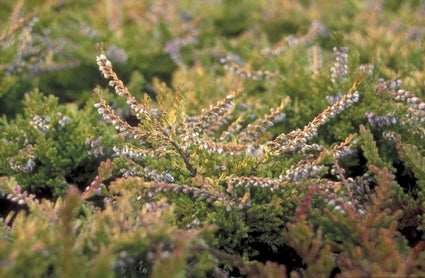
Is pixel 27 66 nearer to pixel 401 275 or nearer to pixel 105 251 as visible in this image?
pixel 105 251

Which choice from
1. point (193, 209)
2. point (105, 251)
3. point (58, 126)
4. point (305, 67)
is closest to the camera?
point (105, 251)

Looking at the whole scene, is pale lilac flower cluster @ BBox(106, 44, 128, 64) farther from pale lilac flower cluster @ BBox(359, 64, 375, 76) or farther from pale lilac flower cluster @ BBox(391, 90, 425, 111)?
pale lilac flower cluster @ BBox(391, 90, 425, 111)

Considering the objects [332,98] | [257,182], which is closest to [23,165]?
[257,182]

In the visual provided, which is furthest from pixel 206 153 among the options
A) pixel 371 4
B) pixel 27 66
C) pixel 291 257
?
pixel 371 4

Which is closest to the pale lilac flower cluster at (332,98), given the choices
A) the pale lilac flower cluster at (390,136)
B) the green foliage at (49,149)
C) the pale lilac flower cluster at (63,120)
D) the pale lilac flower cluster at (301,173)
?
the pale lilac flower cluster at (390,136)

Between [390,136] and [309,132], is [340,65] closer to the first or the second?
[390,136]

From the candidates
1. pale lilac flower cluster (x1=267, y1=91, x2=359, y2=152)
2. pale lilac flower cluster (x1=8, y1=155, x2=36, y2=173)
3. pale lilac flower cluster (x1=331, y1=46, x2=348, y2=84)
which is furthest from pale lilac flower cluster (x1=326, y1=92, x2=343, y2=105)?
pale lilac flower cluster (x1=8, y1=155, x2=36, y2=173)
